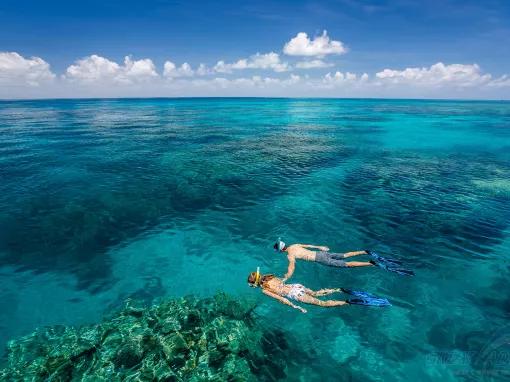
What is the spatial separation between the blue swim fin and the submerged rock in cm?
447

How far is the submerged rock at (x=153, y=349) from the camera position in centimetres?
1187

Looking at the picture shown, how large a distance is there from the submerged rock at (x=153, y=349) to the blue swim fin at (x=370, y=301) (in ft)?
14.7

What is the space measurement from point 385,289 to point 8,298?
21.7 meters

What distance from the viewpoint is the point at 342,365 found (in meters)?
13.4

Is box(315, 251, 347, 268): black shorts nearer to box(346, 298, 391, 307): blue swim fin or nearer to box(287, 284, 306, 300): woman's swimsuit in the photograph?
box(346, 298, 391, 307): blue swim fin

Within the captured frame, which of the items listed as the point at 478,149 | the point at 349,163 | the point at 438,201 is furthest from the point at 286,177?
the point at 478,149

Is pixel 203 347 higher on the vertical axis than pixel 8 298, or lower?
higher

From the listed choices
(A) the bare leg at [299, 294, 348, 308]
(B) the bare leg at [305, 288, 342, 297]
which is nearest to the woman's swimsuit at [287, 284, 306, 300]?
(A) the bare leg at [299, 294, 348, 308]

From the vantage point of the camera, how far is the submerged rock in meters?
11.9

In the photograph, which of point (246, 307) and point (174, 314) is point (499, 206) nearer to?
point (246, 307)

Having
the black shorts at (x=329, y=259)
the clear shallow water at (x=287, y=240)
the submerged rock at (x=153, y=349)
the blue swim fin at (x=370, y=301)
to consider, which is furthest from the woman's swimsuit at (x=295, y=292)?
the black shorts at (x=329, y=259)

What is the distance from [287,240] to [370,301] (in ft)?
25.9

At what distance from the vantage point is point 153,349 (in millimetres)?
12641

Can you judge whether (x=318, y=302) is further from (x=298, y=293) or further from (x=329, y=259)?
(x=329, y=259)
